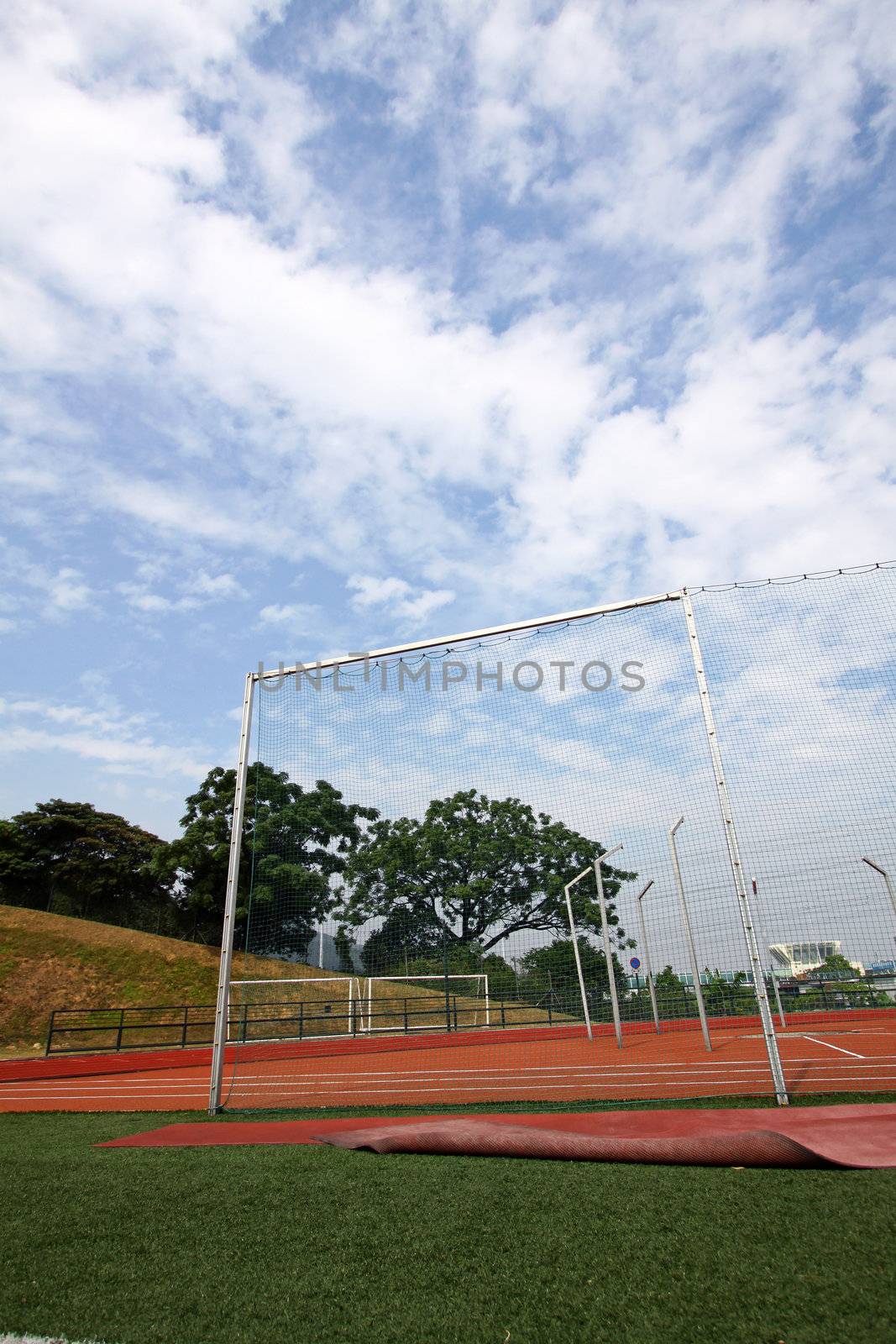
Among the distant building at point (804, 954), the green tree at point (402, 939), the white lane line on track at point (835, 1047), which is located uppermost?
the green tree at point (402, 939)

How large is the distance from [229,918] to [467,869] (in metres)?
2.57

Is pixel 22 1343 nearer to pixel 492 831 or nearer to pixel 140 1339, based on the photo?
pixel 140 1339

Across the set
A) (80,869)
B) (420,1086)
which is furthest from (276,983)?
(80,869)

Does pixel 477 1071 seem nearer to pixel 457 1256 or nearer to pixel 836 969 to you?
pixel 836 969

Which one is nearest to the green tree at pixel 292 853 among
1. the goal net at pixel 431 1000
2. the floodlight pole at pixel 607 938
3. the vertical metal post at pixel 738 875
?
the goal net at pixel 431 1000

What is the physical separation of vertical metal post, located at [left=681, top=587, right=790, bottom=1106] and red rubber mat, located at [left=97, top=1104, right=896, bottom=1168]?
0.40 meters

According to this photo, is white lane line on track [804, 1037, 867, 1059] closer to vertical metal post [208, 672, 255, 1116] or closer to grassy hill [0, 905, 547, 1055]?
vertical metal post [208, 672, 255, 1116]

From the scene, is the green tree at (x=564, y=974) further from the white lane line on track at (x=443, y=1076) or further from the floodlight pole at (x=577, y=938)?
the white lane line on track at (x=443, y=1076)

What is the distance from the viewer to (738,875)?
6270 mm

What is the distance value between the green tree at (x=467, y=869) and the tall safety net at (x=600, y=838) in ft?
0.08

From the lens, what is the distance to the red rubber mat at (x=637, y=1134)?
3.72 m

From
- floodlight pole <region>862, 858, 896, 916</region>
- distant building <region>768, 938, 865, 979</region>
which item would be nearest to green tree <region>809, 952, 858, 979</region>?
distant building <region>768, 938, 865, 979</region>

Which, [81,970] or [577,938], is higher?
[81,970]

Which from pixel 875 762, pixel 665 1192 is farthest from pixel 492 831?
pixel 665 1192
